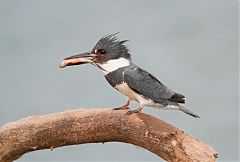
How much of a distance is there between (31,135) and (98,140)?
0.79 ft

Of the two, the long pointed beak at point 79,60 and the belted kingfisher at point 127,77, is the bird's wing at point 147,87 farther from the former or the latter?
the long pointed beak at point 79,60

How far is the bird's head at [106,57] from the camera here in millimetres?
1855

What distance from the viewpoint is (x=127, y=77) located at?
1.80 metres

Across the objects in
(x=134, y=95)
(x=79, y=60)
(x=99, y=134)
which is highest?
(x=79, y=60)

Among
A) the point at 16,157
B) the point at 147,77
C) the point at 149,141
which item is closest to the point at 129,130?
the point at 149,141

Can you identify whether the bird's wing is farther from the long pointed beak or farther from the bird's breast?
the long pointed beak

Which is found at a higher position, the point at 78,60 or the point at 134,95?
the point at 78,60

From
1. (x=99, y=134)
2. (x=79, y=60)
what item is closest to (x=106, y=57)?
(x=79, y=60)

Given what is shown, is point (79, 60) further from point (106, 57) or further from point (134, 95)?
point (134, 95)

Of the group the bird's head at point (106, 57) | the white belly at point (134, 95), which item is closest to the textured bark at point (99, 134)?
the white belly at point (134, 95)

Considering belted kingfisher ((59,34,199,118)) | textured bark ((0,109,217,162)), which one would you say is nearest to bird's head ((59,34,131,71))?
belted kingfisher ((59,34,199,118))

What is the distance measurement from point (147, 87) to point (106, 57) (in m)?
0.18

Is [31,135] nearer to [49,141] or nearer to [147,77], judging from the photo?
[49,141]

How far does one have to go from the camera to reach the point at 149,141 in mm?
1737
